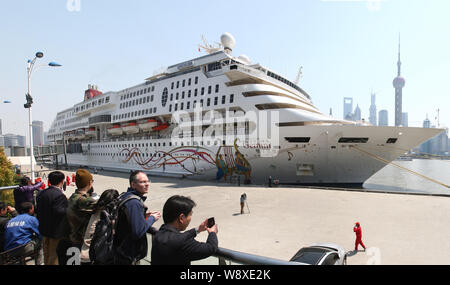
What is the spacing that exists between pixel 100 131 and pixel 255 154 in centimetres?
2922

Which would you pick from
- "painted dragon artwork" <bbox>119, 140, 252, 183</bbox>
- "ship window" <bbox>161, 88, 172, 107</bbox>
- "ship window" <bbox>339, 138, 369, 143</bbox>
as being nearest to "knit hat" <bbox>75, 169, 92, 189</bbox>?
"painted dragon artwork" <bbox>119, 140, 252, 183</bbox>

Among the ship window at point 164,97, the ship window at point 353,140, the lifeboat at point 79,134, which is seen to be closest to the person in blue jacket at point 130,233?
the ship window at point 353,140

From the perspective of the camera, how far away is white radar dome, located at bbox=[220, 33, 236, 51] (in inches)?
994

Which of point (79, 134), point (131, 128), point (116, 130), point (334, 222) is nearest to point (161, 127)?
point (131, 128)

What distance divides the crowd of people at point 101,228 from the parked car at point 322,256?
361cm

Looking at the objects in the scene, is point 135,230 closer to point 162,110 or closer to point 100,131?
point 162,110

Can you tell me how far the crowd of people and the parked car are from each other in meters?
3.61

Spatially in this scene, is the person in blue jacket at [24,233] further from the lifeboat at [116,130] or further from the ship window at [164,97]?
the lifeboat at [116,130]

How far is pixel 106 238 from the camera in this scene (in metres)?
2.20

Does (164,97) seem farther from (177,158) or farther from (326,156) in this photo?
(326,156)

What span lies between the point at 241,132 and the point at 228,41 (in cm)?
1230

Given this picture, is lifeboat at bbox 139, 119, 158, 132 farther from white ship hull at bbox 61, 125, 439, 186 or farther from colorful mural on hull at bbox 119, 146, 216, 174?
white ship hull at bbox 61, 125, 439, 186

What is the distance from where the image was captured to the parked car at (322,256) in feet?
16.1
